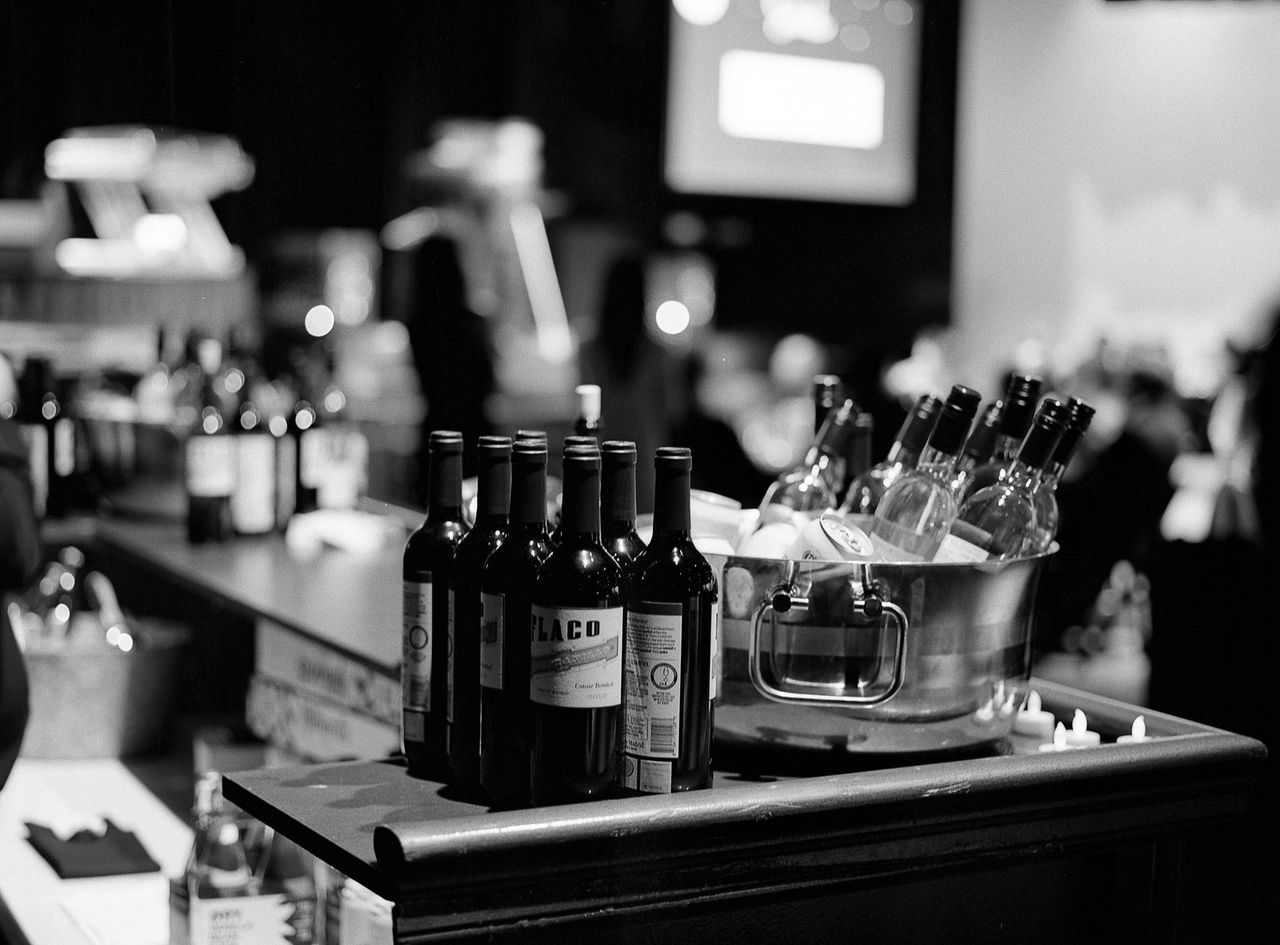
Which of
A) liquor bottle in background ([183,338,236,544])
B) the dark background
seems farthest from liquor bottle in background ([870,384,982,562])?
the dark background

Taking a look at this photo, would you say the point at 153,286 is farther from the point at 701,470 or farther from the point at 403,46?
the point at 403,46

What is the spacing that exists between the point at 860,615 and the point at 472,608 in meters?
0.36

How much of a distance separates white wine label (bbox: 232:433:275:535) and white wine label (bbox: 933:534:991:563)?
197 centimetres

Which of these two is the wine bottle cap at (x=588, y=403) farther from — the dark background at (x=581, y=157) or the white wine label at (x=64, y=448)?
the dark background at (x=581, y=157)

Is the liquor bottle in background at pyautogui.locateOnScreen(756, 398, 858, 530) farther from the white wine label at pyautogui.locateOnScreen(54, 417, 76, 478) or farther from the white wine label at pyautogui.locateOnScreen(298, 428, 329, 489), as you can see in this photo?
the white wine label at pyautogui.locateOnScreen(54, 417, 76, 478)

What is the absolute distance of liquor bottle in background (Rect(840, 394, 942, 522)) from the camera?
1682 mm

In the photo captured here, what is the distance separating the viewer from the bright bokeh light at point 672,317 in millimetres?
7121

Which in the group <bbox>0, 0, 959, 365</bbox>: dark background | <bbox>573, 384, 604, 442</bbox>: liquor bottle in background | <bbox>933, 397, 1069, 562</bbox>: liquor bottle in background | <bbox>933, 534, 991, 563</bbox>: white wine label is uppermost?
<bbox>0, 0, 959, 365</bbox>: dark background

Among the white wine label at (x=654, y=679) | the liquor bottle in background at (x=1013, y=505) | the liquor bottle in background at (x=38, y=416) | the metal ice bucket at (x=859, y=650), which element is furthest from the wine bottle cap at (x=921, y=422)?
the liquor bottle in background at (x=38, y=416)

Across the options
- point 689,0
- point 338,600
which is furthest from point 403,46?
point 338,600

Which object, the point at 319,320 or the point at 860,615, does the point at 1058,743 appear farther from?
the point at 319,320

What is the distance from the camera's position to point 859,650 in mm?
1446

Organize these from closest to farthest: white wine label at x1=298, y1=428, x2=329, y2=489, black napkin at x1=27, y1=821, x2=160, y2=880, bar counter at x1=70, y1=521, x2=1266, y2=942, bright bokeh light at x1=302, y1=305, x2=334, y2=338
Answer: bar counter at x1=70, y1=521, x2=1266, y2=942 < black napkin at x1=27, y1=821, x2=160, y2=880 < white wine label at x1=298, y1=428, x2=329, y2=489 < bright bokeh light at x1=302, y1=305, x2=334, y2=338

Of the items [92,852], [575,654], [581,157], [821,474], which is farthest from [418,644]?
[581,157]
